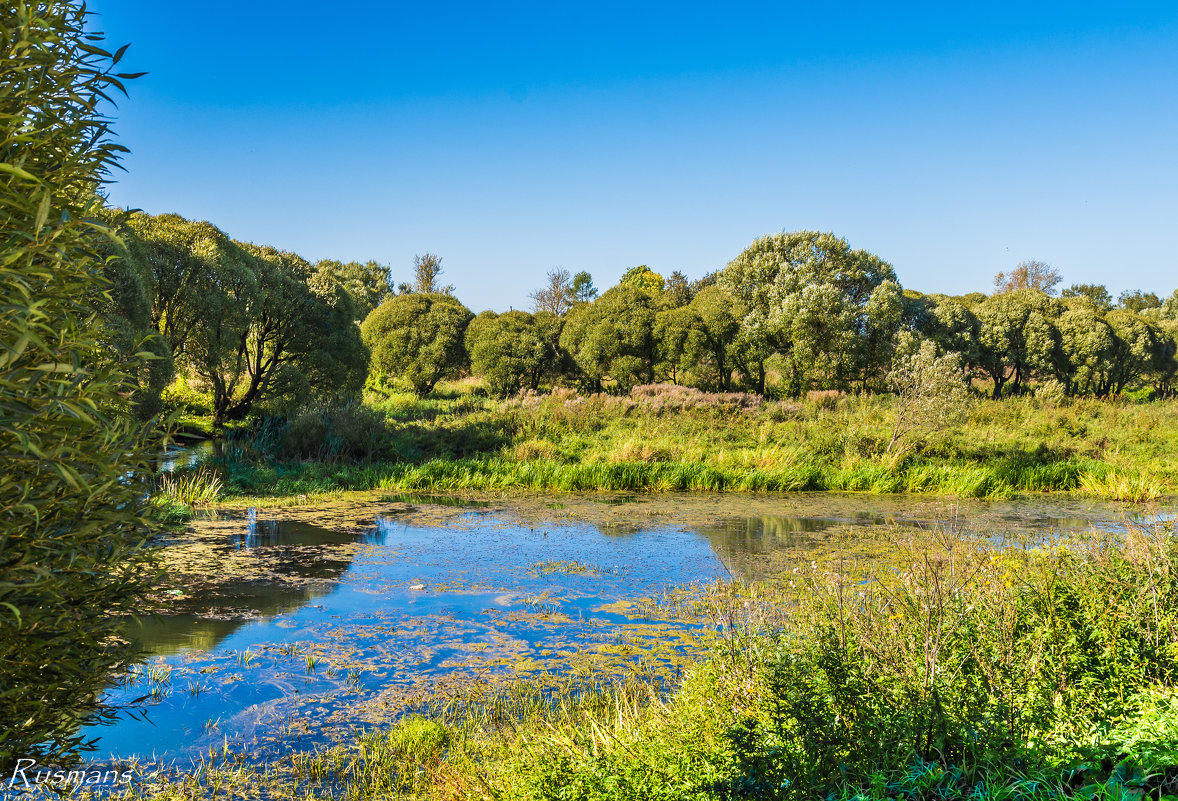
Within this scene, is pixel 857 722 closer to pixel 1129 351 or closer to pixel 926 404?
pixel 926 404

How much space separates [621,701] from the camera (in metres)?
5.04

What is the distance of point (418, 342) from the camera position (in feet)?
84.1

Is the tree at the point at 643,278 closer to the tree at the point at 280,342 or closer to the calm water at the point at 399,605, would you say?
the tree at the point at 280,342

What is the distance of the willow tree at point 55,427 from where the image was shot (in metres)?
2.50

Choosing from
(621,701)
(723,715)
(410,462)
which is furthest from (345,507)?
(723,715)

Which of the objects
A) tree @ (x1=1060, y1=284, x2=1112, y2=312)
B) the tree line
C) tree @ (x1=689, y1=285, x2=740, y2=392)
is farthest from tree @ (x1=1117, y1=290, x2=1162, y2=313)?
tree @ (x1=689, y1=285, x2=740, y2=392)

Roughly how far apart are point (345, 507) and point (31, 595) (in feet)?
33.1

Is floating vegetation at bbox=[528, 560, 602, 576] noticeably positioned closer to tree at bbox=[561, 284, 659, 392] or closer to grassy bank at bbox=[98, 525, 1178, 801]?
grassy bank at bbox=[98, 525, 1178, 801]

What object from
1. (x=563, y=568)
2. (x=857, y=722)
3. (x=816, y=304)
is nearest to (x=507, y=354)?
(x=816, y=304)

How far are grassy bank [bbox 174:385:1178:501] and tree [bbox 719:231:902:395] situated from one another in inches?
161

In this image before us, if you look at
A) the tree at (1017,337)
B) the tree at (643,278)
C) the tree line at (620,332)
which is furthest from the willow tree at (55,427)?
the tree at (643,278)

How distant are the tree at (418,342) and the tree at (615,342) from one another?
12.4 ft

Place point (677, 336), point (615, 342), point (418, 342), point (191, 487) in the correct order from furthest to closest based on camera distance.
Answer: point (418, 342) → point (615, 342) → point (677, 336) → point (191, 487)

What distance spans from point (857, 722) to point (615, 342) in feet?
69.7
